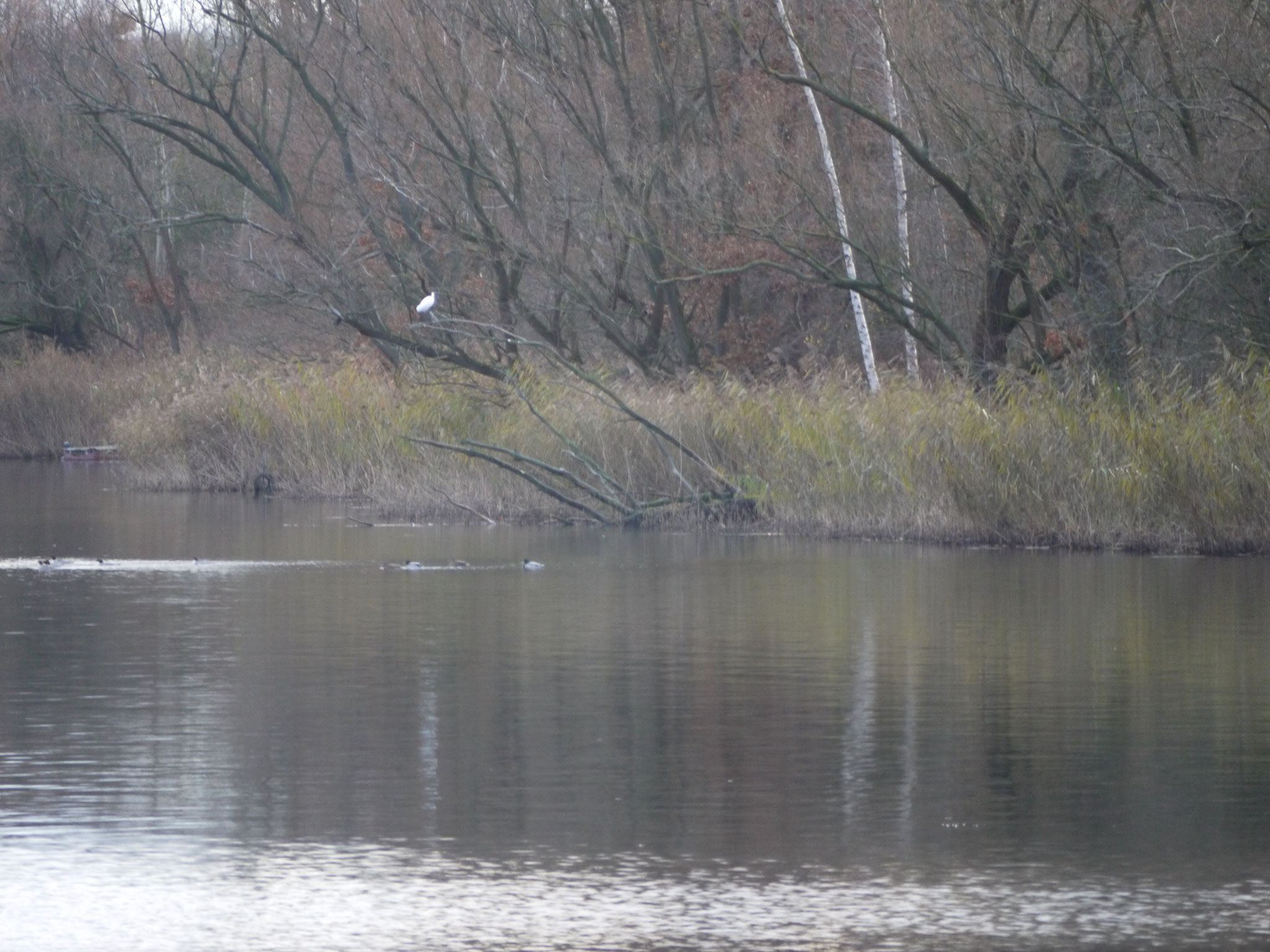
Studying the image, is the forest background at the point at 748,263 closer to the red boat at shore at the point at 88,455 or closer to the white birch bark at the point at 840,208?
the white birch bark at the point at 840,208

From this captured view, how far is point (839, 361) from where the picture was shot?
24.6 metres

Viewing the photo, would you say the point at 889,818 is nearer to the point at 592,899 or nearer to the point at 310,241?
the point at 592,899

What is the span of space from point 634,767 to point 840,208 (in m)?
17.2

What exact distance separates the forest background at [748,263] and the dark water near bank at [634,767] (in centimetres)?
493

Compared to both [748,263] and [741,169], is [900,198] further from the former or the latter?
[748,263]

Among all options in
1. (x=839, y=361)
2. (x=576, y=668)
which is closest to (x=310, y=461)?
(x=839, y=361)

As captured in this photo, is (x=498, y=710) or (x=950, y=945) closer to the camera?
(x=950, y=945)

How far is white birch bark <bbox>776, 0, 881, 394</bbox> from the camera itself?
24344mm

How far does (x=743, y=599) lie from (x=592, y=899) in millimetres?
8364

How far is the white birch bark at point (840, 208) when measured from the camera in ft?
79.9

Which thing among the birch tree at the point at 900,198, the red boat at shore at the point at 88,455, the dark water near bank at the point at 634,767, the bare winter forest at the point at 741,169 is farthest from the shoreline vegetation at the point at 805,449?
the red boat at shore at the point at 88,455

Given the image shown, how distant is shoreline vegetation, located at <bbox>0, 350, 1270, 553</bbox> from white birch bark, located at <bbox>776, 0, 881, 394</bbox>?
917 mm

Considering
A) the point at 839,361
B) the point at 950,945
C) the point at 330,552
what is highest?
the point at 839,361

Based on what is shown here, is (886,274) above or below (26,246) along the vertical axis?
below
